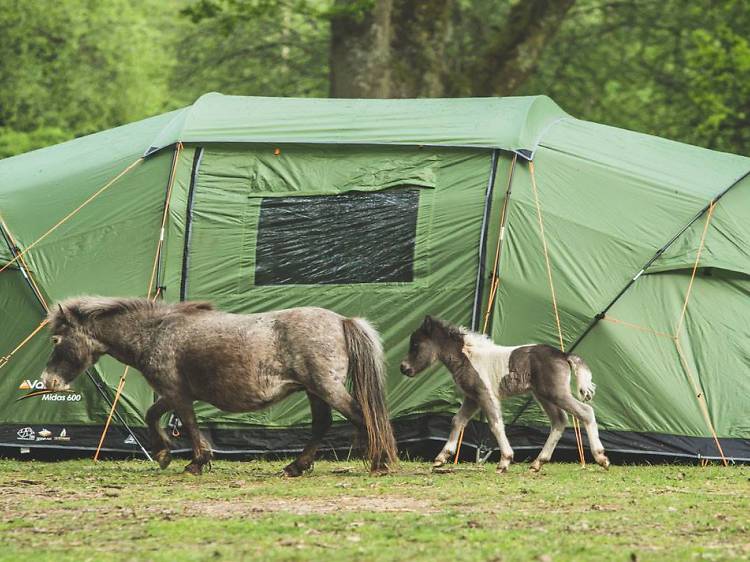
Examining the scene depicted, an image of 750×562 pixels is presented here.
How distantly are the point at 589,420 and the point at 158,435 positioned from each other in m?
3.77

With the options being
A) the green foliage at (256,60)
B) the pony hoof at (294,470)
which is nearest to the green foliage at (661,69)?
the green foliage at (256,60)

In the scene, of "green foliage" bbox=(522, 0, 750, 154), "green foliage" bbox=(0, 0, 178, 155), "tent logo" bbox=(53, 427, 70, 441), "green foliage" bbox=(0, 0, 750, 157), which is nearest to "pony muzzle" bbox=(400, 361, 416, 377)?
"tent logo" bbox=(53, 427, 70, 441)

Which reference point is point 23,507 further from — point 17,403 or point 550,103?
point 550,103

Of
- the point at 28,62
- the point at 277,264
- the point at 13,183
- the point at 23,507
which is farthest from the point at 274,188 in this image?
the point at 28,62

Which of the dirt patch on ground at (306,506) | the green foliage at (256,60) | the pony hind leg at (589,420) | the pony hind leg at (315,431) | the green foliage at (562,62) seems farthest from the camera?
the green foliage at (256,60)

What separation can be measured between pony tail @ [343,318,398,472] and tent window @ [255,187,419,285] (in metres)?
1.96

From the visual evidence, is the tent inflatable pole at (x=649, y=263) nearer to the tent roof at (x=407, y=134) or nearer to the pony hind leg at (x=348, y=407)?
the tent roof at (x=407, y=134)

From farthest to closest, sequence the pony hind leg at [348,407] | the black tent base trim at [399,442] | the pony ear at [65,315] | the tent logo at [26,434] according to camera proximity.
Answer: the tent logo at [26,434] < the black tent base trim at [399,442] < the pony ear at [65,315] < the pony hind leg at [348,407]

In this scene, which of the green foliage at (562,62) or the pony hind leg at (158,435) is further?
the green foliage at (562,62)

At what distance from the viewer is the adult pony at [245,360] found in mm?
11234

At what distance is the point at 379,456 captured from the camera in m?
11.2

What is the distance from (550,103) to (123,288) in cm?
496

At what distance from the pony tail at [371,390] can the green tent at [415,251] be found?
1.65m

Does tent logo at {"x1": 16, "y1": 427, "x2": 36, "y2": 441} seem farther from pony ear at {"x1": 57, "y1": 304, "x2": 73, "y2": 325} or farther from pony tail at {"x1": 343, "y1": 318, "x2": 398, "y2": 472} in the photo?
pony tail at {"x1": 343, "y1": 318, "x2": 398, "y2": 472}
